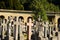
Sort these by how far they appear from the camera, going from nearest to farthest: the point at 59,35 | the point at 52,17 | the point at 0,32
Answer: the point at 59,35
the point at 0,32
the point at 52,17

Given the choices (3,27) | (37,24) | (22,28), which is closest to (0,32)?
(3,27)

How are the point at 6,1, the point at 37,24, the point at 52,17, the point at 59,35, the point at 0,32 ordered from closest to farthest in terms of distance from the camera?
the point at 59,35 < the point at 37,24 < the point at 0,32 < the point at 52,17 < the point at 6,1

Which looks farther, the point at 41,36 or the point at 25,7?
the point at 25,7

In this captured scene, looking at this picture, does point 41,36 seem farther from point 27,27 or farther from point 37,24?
point 27,27

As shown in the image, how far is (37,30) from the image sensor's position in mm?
13398

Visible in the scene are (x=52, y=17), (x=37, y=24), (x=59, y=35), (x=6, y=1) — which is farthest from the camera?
(x=6, y=1)

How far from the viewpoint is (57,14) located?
30.3 metres

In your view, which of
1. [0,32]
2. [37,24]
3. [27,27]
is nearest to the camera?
[37,24]

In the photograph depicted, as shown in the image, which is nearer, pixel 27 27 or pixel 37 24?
pixel 37 24

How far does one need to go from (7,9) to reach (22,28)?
51.0 feet

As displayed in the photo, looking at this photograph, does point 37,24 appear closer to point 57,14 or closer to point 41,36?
point 41,36

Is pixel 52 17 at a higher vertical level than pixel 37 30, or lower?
lower

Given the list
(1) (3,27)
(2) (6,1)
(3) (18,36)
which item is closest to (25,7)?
(2) (6,1)

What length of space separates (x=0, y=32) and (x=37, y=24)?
10.5 ft
